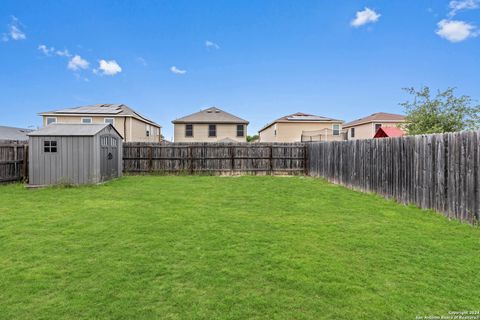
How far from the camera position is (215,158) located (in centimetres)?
1539

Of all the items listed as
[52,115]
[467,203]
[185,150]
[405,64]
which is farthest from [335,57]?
[52,115]

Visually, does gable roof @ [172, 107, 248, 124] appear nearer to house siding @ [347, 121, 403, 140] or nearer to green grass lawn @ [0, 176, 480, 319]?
house siding @ [347, 121, 403, 140]

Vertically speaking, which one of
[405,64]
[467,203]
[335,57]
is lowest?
[467,203]

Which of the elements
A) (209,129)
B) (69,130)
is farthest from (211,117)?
(69,130)

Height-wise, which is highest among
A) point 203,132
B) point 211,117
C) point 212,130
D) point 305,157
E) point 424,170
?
point 211,117

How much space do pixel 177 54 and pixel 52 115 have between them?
10.8 m

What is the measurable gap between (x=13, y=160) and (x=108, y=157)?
350cm

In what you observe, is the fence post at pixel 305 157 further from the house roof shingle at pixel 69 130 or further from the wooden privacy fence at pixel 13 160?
the wooden privacy fence at pixel 13 160

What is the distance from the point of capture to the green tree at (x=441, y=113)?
40.8 ft

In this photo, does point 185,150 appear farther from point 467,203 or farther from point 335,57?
point 467,203

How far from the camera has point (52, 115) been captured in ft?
71.1

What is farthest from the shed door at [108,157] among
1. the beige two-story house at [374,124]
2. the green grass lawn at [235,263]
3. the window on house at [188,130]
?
the beige two-story house at [374,124]

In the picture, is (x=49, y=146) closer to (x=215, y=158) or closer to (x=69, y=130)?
(x=69, y=130)

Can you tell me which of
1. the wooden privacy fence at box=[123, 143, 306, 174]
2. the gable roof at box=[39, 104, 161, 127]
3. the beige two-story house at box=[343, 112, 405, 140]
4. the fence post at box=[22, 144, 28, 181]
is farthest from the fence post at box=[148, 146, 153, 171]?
the beige two-story house at box=[343, 112, 405, 140]
